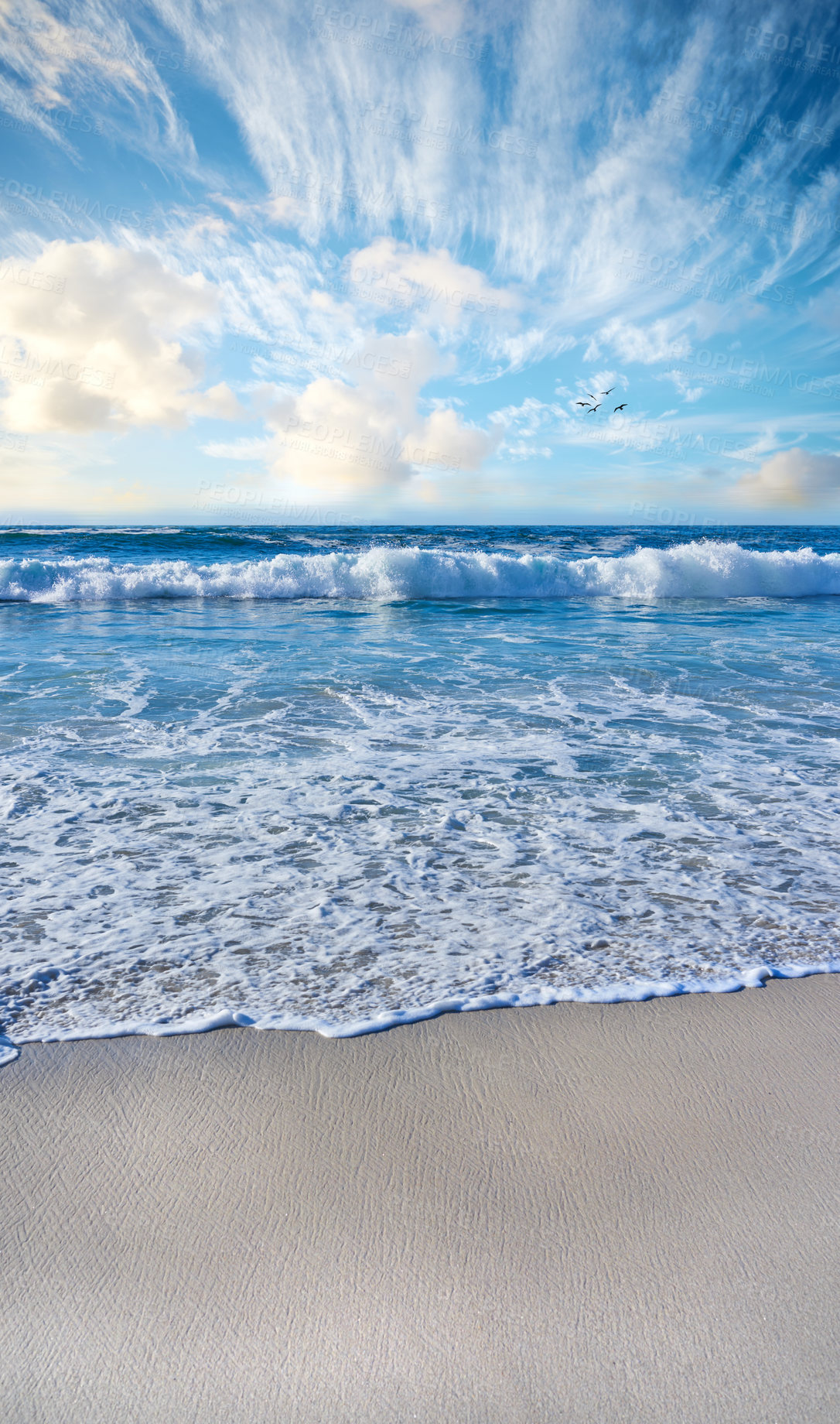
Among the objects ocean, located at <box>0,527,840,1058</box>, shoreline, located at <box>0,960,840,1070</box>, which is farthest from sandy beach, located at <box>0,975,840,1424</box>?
ocean, located at <box>0,527,840,1058</box>

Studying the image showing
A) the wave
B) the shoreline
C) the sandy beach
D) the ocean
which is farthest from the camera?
the wave

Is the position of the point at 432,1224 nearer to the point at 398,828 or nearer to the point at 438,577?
the point at 398,828

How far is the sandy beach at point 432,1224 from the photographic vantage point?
1.26 meters

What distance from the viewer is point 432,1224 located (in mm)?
1531

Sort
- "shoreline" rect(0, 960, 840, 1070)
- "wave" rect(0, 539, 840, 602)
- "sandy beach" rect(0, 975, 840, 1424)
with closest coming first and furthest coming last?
"sandy beach" rect(0, 975, 840, 1424), "shoreline" rect(0, 960, 840, 1070), "wave" rect(0, 539, 840, 602)

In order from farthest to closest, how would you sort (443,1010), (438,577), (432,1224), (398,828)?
(438,577) → (398,828) → (443,1010) → (432,1224)

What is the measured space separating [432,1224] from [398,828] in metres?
2.11

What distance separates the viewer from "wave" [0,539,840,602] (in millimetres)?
16141

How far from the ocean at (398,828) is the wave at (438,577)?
736 centimetres

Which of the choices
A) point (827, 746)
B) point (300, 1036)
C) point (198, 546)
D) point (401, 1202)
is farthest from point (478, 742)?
point (198, 546)

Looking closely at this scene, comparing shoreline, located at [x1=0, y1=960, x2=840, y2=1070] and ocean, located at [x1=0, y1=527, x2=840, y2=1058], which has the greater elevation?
shoreline, located at [x1=0, y1=960, x2=840, y2=1070]

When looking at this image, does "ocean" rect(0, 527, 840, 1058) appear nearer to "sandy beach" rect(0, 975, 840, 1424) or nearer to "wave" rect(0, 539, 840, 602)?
"sandy beach" rect(0, 975, 840, 1424)

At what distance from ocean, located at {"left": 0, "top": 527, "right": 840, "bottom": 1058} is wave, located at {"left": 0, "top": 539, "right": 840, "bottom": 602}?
7360 millimetres

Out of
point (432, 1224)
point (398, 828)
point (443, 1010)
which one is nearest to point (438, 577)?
point (398, 828)
